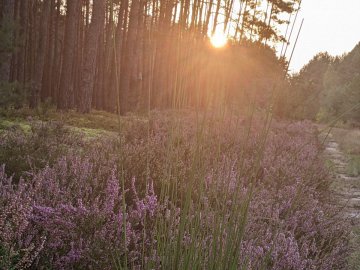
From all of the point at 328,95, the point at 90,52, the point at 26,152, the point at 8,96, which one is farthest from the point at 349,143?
the point at 328,95

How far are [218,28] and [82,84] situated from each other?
1003 centimetres

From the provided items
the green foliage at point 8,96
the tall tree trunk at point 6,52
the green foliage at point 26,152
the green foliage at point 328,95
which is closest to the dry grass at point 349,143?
the green foliage at point 328,95

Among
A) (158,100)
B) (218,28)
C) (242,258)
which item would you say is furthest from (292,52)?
(158,100)

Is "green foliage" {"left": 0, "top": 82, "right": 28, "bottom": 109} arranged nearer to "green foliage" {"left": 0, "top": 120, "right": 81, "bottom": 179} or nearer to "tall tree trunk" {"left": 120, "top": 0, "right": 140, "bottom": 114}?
"green foliage" {"left": 0, "top": 120, "right": 81, "bottom": 179}

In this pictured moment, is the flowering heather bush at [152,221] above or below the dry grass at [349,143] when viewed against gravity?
above

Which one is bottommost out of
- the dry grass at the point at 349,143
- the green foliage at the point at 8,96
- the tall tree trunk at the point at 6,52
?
the dry grass at the point at 349,143

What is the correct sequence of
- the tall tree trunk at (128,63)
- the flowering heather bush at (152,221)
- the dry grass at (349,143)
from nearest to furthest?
the flowering heather bush at (152,221), the tall tree trunk at (128,63), the dry grass at (349,143)

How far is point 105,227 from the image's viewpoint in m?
2.21

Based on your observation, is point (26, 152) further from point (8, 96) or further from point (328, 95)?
point (328, 95)

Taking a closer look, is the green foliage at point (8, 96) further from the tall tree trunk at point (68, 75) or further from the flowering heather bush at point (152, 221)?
the flowering heather bush at point (152, 221)

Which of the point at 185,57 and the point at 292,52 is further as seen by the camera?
the point at 185,57

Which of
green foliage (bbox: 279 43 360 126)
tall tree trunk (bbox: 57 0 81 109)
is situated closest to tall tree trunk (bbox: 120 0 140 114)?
tall tree trunk (bbox: 57 0 81 109)

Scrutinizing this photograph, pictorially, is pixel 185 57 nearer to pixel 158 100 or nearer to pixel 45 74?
pixel 158 100

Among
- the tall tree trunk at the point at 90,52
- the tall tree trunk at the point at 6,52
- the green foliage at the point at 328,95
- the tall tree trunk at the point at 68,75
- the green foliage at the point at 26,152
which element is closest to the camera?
the green foliage at the point at 26,152
